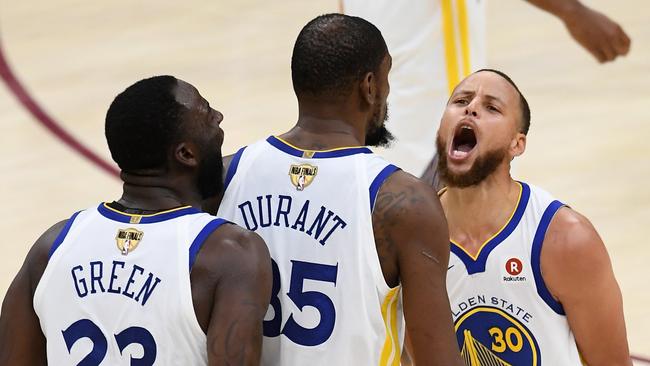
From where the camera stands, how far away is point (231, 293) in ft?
8.49

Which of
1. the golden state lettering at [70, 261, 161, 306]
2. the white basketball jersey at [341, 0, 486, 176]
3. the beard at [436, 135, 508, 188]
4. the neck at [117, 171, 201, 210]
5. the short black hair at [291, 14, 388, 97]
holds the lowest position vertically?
the golden state lettering at [70, 261, 161, 306]

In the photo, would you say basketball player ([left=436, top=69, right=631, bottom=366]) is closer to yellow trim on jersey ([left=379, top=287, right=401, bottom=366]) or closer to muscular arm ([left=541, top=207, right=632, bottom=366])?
muscular arm ([left=541, top=207, right=632, bottom=366])

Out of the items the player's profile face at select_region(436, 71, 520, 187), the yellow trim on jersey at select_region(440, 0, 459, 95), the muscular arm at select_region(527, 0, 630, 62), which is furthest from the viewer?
the yellow trim on jersey at select_region(440, 0, 459, 95)

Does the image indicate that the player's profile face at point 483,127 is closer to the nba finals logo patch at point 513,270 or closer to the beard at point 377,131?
the nba finals logo patch at point 513,270

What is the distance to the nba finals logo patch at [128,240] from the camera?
2.68m

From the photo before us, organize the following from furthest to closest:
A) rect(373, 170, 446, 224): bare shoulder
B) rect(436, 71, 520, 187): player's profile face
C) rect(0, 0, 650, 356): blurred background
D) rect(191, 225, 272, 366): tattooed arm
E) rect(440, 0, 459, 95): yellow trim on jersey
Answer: rect(0, 0, 650, 356): blurred background < rect(440, 0, 459, 95): yellow trim on jersey < rect(436, 71, 520, 187): player's profile face < rect(373, 170, 446, 224): bare shoulder < rect(191, 225, 272, 366): tattooed arm

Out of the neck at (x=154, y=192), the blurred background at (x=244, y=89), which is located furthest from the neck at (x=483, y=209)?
the blurred background at (x=244, y=89)

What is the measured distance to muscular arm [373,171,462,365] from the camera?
269 centimetres

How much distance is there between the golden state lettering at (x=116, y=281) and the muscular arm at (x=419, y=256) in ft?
1.57

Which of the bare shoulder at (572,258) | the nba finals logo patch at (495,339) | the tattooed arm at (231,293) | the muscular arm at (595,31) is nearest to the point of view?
the tattooed arm at (231,293)

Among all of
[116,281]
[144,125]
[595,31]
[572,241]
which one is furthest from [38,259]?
[595,31]

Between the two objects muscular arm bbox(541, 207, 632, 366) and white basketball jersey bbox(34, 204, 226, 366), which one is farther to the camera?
muscular arm bbox(541, 207, 632, 366)

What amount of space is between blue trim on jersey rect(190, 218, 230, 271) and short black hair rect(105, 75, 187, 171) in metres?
0.18

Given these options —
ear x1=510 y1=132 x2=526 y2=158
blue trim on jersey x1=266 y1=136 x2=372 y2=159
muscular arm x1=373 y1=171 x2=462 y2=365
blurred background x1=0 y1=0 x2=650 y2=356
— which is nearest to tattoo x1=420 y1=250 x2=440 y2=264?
muscular arm x1=373 y1=171 x2=462 y2=365
